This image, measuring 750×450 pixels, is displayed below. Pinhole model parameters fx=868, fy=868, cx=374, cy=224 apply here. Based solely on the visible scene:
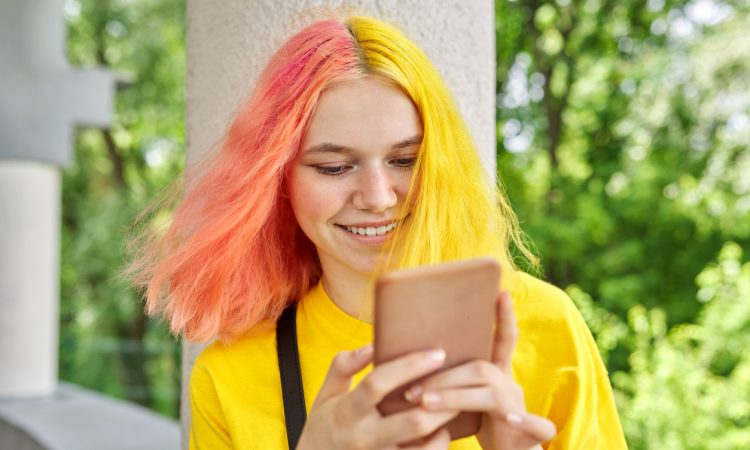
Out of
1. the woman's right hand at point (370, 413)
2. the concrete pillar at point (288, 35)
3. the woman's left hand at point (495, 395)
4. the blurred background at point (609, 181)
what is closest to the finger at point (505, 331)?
the woman's left hand at point (495, 395)

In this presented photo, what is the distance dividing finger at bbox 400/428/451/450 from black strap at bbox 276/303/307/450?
1.47 feet

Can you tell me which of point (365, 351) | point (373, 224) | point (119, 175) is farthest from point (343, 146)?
point (119, 175)

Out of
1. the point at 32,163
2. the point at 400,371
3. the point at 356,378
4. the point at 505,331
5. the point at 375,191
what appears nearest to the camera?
the point at 400,371

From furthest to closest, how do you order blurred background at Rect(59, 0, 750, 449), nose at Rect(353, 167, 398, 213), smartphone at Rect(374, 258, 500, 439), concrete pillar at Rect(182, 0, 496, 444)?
1. blurred background at Rect(59, 0, 750, 449)
2. concrete pillar at Rect(182, 0, 496, 444)
3. nose at Rect(353, 167, 398, 213)
4. smartphone at Rect(374, 258, 500, 439)

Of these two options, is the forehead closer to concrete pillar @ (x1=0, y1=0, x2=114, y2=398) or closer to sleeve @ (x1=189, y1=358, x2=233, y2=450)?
sleeve @ (x1=189, y1=358, x2=233, y2=450)

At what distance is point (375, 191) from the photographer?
4.60ft

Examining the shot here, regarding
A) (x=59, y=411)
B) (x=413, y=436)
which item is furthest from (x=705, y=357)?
(x=413, y=436)

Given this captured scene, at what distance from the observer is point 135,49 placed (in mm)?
13930

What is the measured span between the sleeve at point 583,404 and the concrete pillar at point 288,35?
587 millimetres

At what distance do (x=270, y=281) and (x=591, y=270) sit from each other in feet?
36.7

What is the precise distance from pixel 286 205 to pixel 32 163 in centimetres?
592

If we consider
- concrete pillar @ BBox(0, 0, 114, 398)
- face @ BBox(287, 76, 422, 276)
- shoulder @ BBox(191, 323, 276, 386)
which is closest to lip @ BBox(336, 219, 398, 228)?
face @ BBox(287, 76, 422, 276)

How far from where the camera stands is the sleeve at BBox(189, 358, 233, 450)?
161cm

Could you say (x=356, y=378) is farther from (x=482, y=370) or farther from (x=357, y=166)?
(x=482, y=370)
